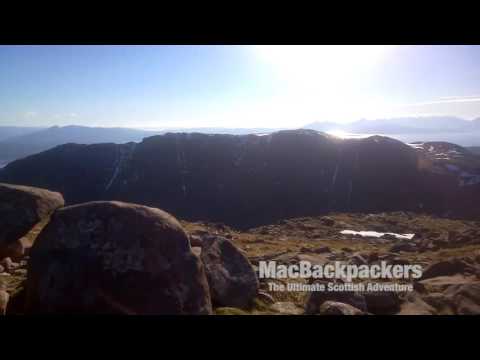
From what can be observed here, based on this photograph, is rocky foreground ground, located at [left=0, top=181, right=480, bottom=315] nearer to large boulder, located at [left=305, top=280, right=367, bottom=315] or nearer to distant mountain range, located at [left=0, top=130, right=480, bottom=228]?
large boulder, located at [left=305, top=280, right=367, bottom=315]

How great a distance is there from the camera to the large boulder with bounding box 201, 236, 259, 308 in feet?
25.6

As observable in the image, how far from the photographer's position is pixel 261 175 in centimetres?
9862

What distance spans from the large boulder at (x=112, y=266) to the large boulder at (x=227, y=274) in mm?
890

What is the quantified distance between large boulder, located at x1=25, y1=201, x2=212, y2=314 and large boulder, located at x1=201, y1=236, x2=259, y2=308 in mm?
890

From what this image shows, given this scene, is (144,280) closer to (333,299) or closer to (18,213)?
(333,299)

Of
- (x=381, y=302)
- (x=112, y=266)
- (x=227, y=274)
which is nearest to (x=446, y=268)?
(x=381, y=302)

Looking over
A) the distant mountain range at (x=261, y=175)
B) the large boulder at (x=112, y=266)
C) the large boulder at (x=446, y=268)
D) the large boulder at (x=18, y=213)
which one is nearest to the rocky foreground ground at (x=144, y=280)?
the large boulder at (x=112, y=266)

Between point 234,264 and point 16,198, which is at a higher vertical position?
point 16,198

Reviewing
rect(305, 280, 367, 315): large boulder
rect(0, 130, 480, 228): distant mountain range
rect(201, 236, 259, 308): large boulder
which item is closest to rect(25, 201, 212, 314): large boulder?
rect(201, 236, 259, 308): large boulder

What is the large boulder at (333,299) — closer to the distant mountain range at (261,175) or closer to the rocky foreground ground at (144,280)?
the rocky foreground ground at (144,280)
